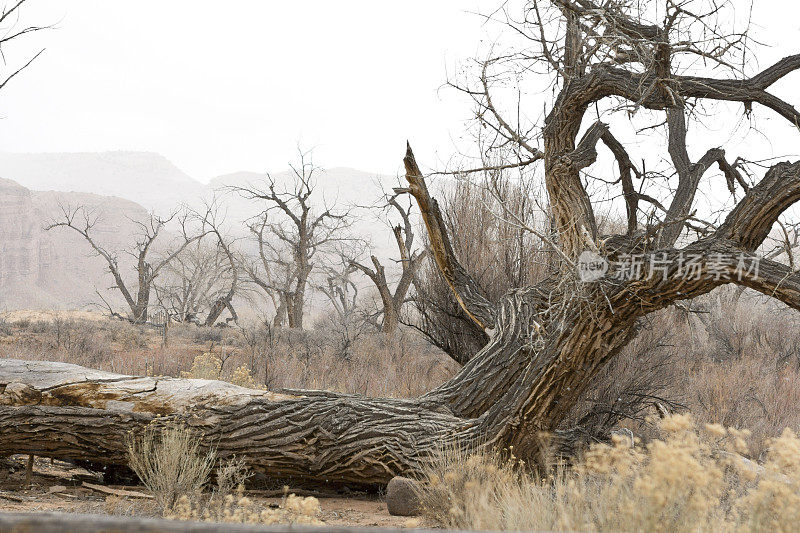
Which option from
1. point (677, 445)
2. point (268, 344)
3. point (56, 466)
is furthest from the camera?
point (268, 344)

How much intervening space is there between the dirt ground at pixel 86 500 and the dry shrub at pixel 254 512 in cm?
32

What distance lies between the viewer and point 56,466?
6309 millimetres

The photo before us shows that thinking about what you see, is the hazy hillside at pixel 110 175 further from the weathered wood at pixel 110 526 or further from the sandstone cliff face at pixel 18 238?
the weathered wood at pixel 110 526

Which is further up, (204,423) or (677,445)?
(677,445)

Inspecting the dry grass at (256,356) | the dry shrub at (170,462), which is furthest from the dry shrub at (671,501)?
the dry grass at (256,356)

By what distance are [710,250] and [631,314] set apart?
0.84m

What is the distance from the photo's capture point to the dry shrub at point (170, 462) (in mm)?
4762

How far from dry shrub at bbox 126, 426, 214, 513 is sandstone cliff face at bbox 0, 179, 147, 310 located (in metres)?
50.4

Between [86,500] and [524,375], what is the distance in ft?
12.3

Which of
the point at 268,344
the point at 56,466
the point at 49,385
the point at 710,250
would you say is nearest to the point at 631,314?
the point at 710,250

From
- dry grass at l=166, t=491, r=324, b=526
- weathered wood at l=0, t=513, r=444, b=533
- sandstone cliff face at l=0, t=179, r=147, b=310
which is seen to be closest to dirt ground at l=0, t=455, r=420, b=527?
dry grass at l=166, t=491, r=324, b=526

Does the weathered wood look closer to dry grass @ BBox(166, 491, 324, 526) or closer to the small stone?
dry grass @ BBox(166, 491, 324, 526)

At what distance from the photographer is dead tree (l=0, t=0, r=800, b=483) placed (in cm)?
500

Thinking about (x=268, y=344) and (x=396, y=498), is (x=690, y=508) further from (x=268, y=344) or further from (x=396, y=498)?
(x=268, y=344)
